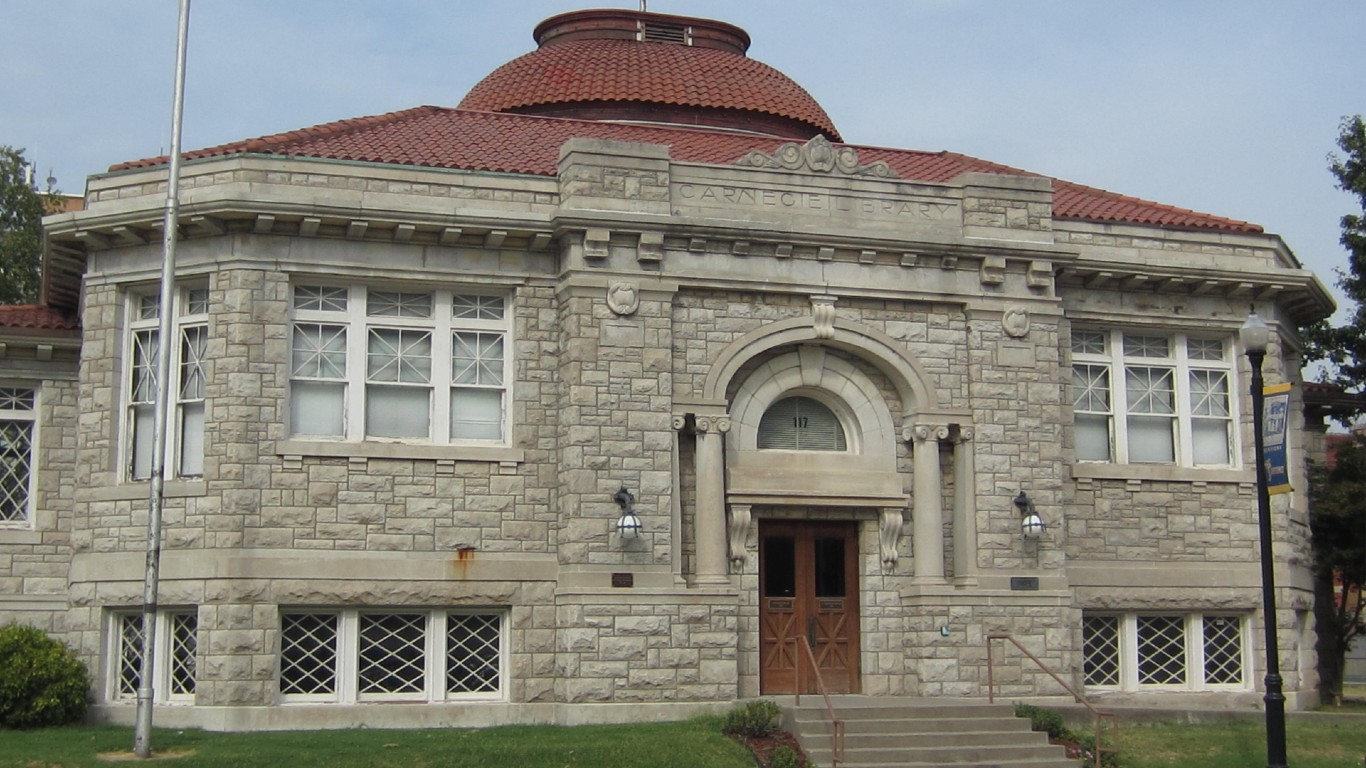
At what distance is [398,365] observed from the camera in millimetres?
19500

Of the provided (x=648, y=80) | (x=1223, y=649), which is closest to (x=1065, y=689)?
(x=1223, y=649)

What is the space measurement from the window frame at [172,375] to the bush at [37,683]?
7.48 ft

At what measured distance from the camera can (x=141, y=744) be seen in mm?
15766

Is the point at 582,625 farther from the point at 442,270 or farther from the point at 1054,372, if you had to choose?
the point at 1054,372

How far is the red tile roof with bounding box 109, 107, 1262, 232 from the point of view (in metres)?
20.2

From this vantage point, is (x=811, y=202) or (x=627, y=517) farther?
(x=811, y=202)

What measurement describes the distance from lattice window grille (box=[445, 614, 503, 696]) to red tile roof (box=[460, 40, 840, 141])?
32.3 feet

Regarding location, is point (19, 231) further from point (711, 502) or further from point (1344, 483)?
point (1344, 483)

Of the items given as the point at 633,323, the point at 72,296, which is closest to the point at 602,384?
the point at 633,323

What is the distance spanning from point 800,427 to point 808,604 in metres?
2.34

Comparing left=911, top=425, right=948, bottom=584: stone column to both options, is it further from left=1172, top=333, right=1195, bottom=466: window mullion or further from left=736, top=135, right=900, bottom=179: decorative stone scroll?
left=1172, top=333, right=1195, bottom=466: window mullion

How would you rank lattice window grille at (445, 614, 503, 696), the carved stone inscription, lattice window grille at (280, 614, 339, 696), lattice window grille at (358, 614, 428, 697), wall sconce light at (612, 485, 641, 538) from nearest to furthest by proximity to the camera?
lattice window grille at (280, 614, 339, 696) → wall sconce light at (612, 485, 641, 538) → lattice window grille at (358, 614, 428, 697) → lattice window grille at (445, 614, 503, 696) → the carved stone inscription

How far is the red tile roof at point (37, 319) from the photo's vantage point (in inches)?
861

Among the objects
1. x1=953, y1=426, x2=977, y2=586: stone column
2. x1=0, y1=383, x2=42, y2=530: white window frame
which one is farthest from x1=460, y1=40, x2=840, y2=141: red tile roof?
x1=0, y1=383, x2=42, y2=530: white window frame
